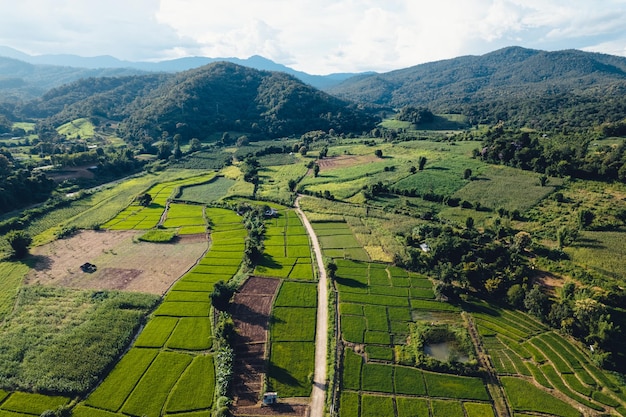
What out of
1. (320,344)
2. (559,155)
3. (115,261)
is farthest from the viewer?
(559,155)

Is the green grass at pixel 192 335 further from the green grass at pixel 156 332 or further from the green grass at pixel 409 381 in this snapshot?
the green grass at pixel 409 381

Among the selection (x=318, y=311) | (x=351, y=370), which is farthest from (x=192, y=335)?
(x=351, y=370)

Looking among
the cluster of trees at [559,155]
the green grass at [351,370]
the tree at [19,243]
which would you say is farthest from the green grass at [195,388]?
the cluster of trees at [559,155]

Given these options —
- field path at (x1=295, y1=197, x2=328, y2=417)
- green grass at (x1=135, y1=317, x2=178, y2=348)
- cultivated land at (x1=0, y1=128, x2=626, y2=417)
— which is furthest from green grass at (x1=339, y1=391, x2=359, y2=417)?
green grass at (x1=135, y1=317, x2=178, y2=348)

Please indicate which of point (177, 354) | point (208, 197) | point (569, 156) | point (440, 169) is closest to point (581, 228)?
point (569, 156)

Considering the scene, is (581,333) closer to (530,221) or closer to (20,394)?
(530,221)

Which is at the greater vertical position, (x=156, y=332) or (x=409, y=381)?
(x=156, y=332)

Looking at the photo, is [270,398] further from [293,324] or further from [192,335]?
[192,335]
